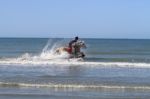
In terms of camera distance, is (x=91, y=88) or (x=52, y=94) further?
(x=91, y=88)

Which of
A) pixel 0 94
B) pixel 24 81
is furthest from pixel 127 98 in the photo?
pixel 24 81

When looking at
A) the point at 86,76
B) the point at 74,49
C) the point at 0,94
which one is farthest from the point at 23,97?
the point at 74,49

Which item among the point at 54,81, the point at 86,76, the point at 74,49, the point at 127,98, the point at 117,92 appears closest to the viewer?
the point at 127,98

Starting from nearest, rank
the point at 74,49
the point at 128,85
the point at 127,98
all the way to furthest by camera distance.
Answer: the point at 127,98 < the point at 128,85 < the point at 74,49

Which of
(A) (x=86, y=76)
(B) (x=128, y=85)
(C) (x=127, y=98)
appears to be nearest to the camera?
(C) (x=127, y=98)

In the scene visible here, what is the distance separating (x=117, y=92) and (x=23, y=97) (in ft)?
11.7

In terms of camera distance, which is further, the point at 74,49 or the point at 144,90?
the point at 74,49

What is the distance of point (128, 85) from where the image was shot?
2062 cm

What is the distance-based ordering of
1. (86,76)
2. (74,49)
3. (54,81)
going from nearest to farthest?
(54,81) < (86,76) < (74,49)

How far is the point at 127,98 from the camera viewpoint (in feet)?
57.4

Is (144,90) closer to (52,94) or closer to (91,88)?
(91,88)

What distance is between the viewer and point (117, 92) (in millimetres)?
19062

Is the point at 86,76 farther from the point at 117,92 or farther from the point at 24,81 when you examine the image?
the point at 117,92

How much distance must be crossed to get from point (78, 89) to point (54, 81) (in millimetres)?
2346
